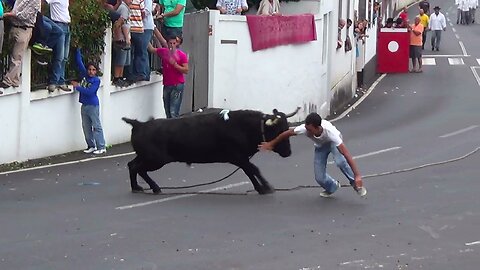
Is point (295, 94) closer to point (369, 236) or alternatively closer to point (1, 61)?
point (1, 61)

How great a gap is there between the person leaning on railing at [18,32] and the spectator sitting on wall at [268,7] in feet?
31.8

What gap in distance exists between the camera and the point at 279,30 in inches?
1001

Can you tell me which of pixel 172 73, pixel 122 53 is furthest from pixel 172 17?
pixel 122 53

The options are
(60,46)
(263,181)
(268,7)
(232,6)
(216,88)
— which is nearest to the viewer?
(263,181)

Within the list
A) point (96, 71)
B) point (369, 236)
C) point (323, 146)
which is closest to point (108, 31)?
point (96, 71)

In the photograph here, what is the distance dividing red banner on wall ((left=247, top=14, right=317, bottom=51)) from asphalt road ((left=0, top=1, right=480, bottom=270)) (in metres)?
4.75

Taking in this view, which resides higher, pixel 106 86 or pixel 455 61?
pixel 106 86

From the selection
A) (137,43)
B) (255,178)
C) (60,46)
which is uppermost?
(60,46)

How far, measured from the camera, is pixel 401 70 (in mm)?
40906

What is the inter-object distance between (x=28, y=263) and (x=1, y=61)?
736cm

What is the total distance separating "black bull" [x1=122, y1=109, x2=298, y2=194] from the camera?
14.6 meters


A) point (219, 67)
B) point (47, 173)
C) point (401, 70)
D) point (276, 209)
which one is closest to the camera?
point (276, 209)

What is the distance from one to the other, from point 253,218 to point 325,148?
1.88 metres

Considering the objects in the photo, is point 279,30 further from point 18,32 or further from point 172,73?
point 18,32
